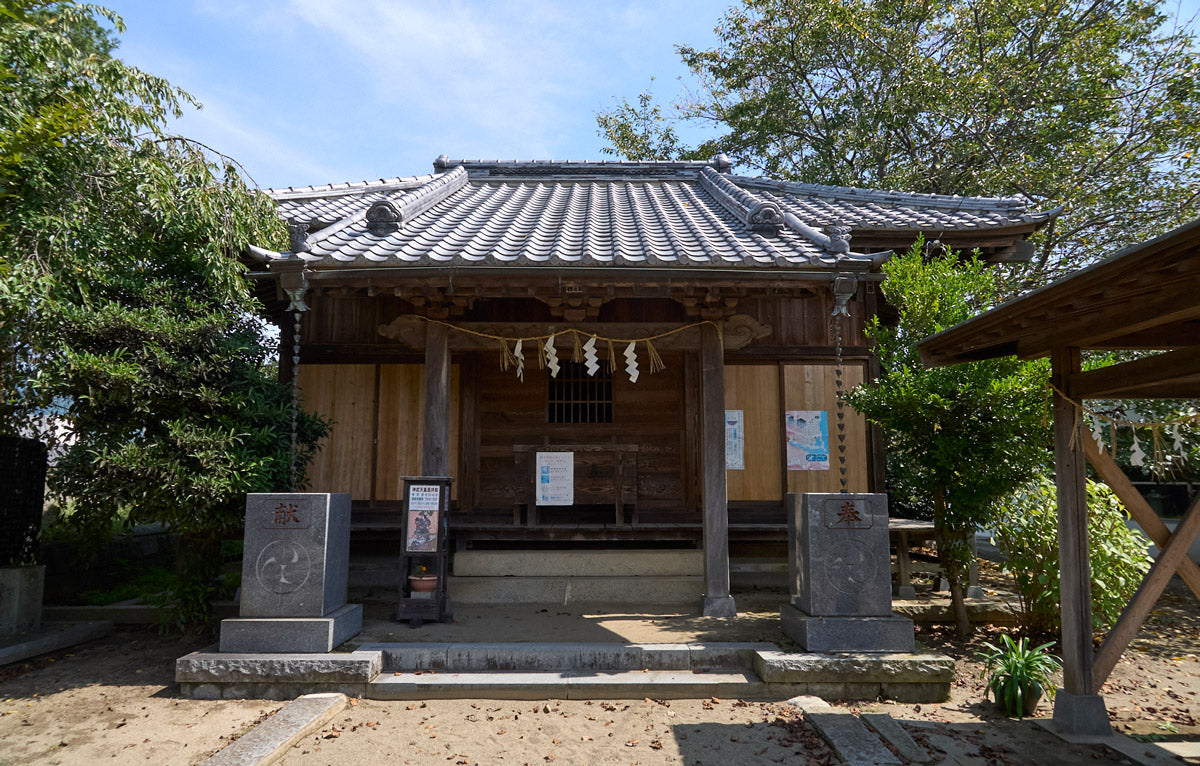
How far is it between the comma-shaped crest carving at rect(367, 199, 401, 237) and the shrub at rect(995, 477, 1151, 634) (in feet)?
24.9

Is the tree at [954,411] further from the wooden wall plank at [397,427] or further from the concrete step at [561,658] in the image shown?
the wooden wall plank at [397,427]

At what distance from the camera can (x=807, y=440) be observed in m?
9.38

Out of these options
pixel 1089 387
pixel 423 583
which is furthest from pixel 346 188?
pixel 1089 387

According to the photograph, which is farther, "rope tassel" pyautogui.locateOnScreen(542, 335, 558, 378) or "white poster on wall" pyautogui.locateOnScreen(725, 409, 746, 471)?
"white poster on wall" pyautogui.locateOnScreen(725, 409, 746, 471)

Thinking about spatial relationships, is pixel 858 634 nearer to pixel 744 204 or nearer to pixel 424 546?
pixel 424 546

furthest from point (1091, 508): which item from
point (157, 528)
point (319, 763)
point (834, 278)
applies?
point (157, 528)

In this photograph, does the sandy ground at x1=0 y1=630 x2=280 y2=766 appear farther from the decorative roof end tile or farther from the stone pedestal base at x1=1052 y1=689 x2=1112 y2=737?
the stone pedestal base at x1=1052 y1=689 x2=1112 y2=737

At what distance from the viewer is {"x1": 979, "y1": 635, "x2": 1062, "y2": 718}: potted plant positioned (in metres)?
5.23

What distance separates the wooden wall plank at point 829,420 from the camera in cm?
935

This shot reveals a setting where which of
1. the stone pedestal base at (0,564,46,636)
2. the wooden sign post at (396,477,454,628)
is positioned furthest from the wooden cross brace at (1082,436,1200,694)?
the stone pedestal base at (0,564,46,636)

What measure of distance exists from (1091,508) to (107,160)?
10.7m

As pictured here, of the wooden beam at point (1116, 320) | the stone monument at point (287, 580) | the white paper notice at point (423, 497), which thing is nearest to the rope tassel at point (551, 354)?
the white paper notice at point (423, 497)

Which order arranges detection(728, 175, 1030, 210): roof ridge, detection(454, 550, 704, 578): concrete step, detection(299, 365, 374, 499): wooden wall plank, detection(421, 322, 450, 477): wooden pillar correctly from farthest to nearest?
detection(728, 175, 1030, 210): roof ridge, detection(299, 365, 374, 499): wooden wall plank, detection(454, 550, 704, 578): concrete step, detection(421, 322, 450, 477): wooden pillar

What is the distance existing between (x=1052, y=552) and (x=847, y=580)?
2.56m
